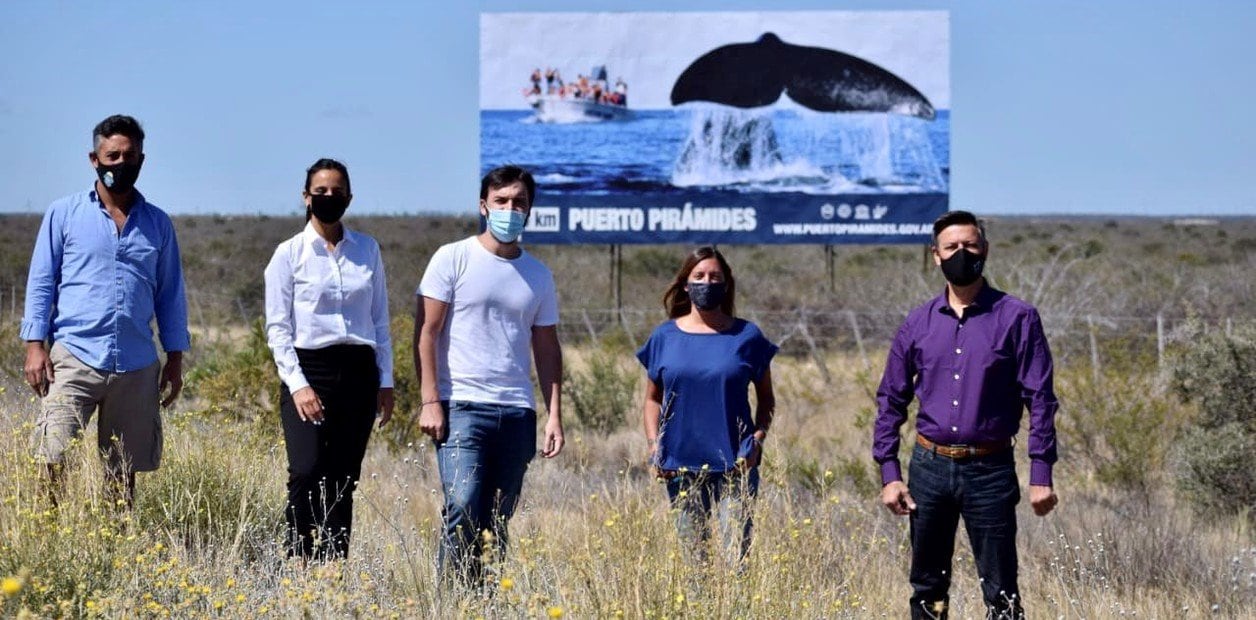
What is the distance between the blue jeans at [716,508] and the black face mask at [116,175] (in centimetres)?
244

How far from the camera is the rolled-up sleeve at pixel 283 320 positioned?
5719 millimetres

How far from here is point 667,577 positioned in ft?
15.3

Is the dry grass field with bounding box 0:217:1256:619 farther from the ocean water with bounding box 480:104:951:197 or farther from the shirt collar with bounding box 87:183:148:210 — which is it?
the ocean water with bounding box 480:104:951:197

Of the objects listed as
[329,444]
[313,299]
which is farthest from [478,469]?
[313,299]

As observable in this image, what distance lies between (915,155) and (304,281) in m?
18.6

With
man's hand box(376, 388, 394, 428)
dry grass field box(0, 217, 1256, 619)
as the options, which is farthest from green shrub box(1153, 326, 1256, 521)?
man's hand box(376, 388, 394, 428)

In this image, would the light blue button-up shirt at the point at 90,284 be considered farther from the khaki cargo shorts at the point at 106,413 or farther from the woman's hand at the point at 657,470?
the woman's hand at the point at 657,470

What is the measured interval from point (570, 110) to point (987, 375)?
60.6 ft

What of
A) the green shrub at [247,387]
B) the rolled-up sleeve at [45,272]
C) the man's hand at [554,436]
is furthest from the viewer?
the green shrub at [247,387]

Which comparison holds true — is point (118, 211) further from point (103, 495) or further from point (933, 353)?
point (933, 353)

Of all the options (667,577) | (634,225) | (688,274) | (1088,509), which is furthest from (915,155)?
(667,577)

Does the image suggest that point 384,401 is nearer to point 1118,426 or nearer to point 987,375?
point 987,375

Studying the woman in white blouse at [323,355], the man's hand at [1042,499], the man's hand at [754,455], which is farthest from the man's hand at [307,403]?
the man's hand at [1042,499]

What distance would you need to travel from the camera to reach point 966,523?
5.39 m
